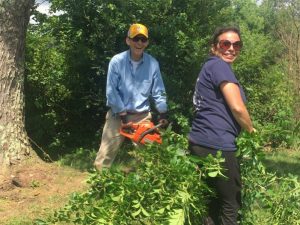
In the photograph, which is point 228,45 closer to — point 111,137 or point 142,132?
point 142,132

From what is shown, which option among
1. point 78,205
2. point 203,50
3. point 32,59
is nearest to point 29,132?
point 32,59

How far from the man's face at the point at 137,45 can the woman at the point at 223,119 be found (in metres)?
1.51

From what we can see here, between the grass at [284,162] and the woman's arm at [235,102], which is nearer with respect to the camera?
the woman's arm at [235,102]

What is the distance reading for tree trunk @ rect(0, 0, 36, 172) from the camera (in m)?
6.41

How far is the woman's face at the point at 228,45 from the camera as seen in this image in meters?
3.51

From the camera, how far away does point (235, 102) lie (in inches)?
127

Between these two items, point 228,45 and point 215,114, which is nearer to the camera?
point 215,114

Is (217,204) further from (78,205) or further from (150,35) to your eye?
(150,35)

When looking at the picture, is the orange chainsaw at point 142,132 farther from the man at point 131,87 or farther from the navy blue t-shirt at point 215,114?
the navy blue t-shirt at point 215,114

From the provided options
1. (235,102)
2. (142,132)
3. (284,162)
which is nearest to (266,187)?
(235,102)

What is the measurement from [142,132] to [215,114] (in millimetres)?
1162

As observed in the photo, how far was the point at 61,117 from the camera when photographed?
8.93 meters

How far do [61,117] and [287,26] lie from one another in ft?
18.4

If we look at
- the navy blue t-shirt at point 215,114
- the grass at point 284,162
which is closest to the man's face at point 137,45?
the navy blue t-shirt at point 215,114
